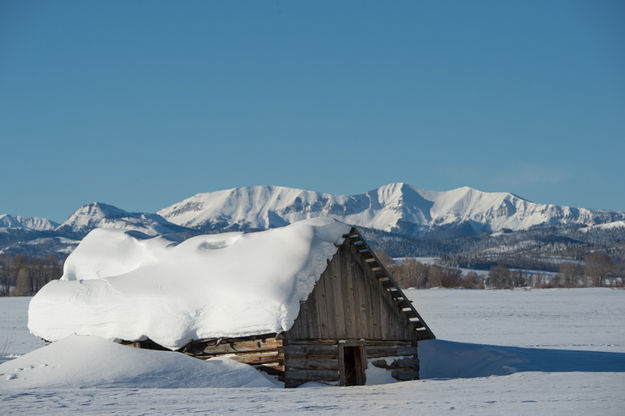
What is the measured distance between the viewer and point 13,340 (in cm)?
3862

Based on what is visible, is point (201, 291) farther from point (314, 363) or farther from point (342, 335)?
point (342, 335)

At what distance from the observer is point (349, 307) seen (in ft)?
67.5

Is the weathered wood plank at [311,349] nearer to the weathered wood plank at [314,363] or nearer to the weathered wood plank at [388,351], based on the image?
the weathered wood plank at [314,363]

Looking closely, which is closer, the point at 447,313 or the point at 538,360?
the point at 538,360

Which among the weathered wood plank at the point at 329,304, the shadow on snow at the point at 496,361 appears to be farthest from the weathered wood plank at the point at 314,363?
the shadow on snow at the point at 496,361

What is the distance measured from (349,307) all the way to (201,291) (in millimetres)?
4453

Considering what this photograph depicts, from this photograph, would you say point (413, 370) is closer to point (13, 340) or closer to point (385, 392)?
point (385, 392)

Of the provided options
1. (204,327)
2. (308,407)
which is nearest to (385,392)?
(308,407)

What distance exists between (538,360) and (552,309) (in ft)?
137

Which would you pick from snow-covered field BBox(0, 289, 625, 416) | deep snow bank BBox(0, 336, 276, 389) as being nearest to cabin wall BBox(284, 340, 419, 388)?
snow-covered field BBox(0, 289, 625, 416)

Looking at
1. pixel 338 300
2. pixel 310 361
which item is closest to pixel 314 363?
pixel 310 361

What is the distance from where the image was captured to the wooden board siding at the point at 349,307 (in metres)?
19.7

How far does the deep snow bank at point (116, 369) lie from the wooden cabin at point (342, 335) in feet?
2.37

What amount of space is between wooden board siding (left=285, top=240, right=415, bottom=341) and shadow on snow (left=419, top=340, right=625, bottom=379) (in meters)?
4.29
